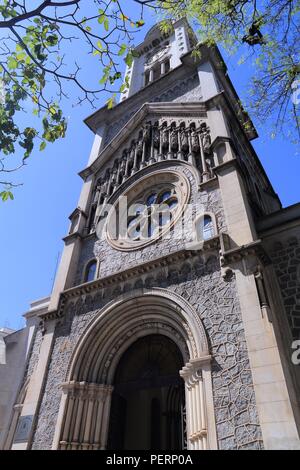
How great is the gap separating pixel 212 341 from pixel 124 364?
10.8ft

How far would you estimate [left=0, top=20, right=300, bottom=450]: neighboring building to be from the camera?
6.08 metres

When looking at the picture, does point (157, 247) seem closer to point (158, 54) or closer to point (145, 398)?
point (145, 398)

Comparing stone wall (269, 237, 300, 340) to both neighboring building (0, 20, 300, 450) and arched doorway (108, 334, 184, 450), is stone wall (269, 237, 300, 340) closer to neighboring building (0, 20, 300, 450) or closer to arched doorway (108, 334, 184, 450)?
neighboring building (0, 20, 300, 450)

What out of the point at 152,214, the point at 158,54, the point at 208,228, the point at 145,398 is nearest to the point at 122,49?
the point at 208,228

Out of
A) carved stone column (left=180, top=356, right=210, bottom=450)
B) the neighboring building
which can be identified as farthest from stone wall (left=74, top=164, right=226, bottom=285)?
carved stone column (left=180, top=356, right=210, bottom=450)

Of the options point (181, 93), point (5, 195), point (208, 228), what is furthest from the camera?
point (181, 93)

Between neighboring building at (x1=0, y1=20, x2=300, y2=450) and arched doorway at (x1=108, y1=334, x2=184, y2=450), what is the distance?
4 cm

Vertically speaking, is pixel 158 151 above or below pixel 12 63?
above

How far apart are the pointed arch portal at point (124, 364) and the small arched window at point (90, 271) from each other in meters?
1.90

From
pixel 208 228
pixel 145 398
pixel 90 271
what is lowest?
pixel 145 398

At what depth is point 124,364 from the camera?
8.99m

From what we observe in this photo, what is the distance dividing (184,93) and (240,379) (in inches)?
470

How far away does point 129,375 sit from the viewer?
8.88 meters
